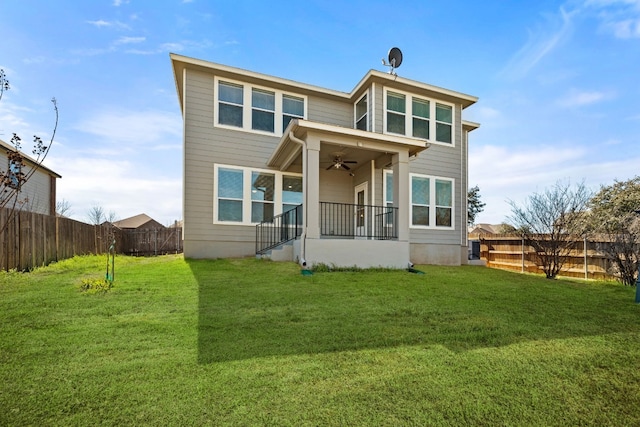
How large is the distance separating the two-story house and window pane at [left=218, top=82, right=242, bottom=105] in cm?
3

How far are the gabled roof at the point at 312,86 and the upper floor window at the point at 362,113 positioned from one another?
24 cm

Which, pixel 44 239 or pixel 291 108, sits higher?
pixel 291 108

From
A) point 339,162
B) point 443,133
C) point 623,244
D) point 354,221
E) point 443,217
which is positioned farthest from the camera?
point 443,133

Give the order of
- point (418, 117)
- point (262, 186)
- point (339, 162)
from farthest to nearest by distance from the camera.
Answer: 1. point (418, 117)
2. point (262, 186)
3. point (339, 162)

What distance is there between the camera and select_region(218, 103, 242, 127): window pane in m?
9.50

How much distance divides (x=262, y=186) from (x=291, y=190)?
3.00ft

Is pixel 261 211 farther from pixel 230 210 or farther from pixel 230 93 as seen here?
pixel 230 93

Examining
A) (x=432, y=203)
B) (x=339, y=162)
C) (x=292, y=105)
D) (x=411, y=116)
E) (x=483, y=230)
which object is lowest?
(x=483, y=230)

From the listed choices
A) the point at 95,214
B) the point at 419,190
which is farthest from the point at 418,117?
the point at 95,214

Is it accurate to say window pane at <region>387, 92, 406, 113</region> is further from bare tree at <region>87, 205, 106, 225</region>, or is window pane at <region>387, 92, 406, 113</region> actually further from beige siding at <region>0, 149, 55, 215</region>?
bare tree at <region>87, 205, 106, 225</region>

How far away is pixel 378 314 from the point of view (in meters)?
3.82

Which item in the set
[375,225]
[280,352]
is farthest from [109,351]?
[375,225]

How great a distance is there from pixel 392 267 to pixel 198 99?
704 centimetres

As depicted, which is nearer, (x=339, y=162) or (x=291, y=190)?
Result: (x=339, y=162)
